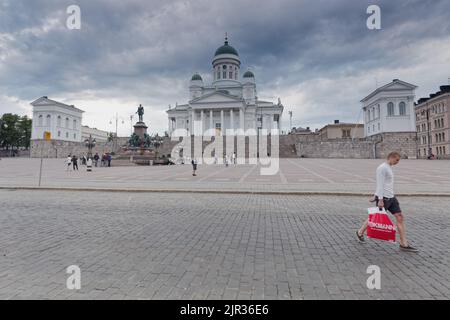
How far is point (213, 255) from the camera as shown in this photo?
14.1 ft

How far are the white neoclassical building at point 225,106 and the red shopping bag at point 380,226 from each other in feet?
238

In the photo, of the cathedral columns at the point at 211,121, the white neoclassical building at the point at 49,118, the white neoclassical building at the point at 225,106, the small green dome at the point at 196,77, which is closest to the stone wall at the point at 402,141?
the white neoclassical building at the point at 225,106

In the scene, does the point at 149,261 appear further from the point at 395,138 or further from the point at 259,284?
the point at 395,138

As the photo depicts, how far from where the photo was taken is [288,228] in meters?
6.02

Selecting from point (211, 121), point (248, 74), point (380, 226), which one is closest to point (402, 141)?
point (211, 121)

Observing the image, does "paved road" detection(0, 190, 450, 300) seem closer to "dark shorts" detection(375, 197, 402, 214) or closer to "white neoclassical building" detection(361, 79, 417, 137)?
"dark shorts" detection(375, 197, 402, 214)

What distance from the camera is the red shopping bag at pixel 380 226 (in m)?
4.33

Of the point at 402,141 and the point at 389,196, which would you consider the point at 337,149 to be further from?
the point at 389,196

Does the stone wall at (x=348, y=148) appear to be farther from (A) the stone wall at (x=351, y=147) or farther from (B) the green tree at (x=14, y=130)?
(B) the green tree at (x=14, y=130)

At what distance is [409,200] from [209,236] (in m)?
8.91

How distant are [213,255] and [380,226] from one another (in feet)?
9.80

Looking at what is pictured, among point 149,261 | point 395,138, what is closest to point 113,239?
point 149,261

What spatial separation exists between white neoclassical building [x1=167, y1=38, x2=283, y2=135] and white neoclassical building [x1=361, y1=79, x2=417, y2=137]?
3277 centimetres

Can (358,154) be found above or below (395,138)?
below
